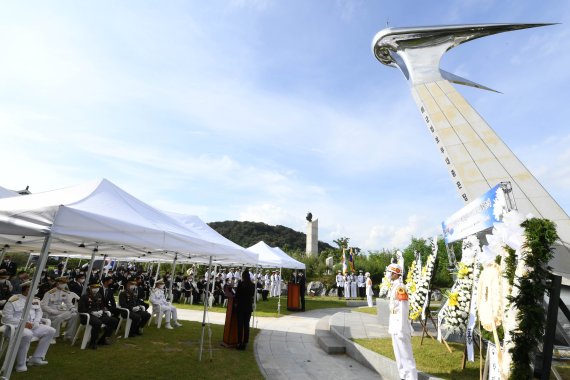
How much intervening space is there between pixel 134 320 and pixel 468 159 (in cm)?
1344

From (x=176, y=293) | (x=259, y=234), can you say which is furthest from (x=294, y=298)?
(x=259, y=234)

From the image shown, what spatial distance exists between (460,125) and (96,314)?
15.3 m

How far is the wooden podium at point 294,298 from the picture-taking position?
16.2 meters

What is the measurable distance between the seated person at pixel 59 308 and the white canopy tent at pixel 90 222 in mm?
3468

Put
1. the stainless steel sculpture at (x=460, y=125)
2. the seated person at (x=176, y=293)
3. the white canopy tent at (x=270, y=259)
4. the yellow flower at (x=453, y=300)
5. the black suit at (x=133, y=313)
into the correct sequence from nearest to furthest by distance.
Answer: the yellow flower at (x=453, y=300) < the black suit at (x=133, y=313) < the stainless steel sculpture at (x=460, y=125) < the white canopy tent at (x=270, y=259) < the seated person at (x=176, y=293)

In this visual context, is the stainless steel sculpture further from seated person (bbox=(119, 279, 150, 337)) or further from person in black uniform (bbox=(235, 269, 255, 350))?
seated person (bbox=(119, 279, 150, 337))

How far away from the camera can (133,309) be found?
8500 mm

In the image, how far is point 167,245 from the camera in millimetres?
5754

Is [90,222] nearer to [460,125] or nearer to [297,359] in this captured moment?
[297,359]

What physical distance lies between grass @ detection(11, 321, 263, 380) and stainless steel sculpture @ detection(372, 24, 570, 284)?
26.2 ft

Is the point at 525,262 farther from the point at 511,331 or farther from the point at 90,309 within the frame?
the point at 90,309

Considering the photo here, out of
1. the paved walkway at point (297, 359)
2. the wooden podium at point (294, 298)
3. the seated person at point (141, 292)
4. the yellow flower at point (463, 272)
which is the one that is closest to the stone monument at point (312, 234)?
the wooden podium at point (294, 298)

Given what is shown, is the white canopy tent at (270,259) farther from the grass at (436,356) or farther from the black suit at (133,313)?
the grass at (436,356)

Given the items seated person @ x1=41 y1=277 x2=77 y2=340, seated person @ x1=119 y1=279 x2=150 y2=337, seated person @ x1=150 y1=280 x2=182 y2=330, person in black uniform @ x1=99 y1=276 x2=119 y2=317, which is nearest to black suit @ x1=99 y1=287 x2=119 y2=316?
person in black uniform @ x1=99 y1=276 x2=119 y2=317
